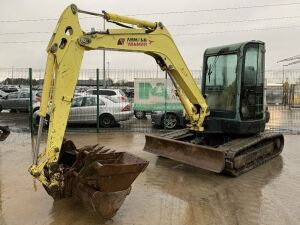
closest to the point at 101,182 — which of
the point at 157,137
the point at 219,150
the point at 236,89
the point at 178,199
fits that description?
the point at 178,199

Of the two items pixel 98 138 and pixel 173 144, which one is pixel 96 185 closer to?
pixel 173 144

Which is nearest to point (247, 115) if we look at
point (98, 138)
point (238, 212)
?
point (238, 212)

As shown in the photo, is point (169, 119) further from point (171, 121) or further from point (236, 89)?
point (236, 89)

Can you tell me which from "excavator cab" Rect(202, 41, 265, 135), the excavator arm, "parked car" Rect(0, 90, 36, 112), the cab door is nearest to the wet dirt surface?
the excavator arm

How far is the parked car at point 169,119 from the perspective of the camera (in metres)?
15.3

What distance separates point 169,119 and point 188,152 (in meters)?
7.09

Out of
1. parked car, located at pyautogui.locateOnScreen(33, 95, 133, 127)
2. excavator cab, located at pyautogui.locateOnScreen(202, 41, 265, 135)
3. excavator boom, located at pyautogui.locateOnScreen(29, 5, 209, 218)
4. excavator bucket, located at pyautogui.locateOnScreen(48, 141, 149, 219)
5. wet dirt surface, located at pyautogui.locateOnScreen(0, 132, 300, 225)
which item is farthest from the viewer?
parked car, located at pyautogui.locateOnScreen(33, 95, 133, 127)

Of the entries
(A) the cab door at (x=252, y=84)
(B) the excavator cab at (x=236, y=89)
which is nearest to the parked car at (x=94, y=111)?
(B) the excavator cab at (x=236, y=89)

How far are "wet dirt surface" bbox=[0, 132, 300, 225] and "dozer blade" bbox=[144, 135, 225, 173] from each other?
274 mm

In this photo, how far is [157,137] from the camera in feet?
30.8

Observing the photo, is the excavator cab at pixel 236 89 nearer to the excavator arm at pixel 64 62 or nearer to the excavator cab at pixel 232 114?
the excavator cab at pixel 232 114

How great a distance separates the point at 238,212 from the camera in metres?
5.87

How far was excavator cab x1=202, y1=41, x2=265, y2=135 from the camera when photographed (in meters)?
8.63

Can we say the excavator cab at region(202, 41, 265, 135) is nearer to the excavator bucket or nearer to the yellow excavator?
the yellow excavator
